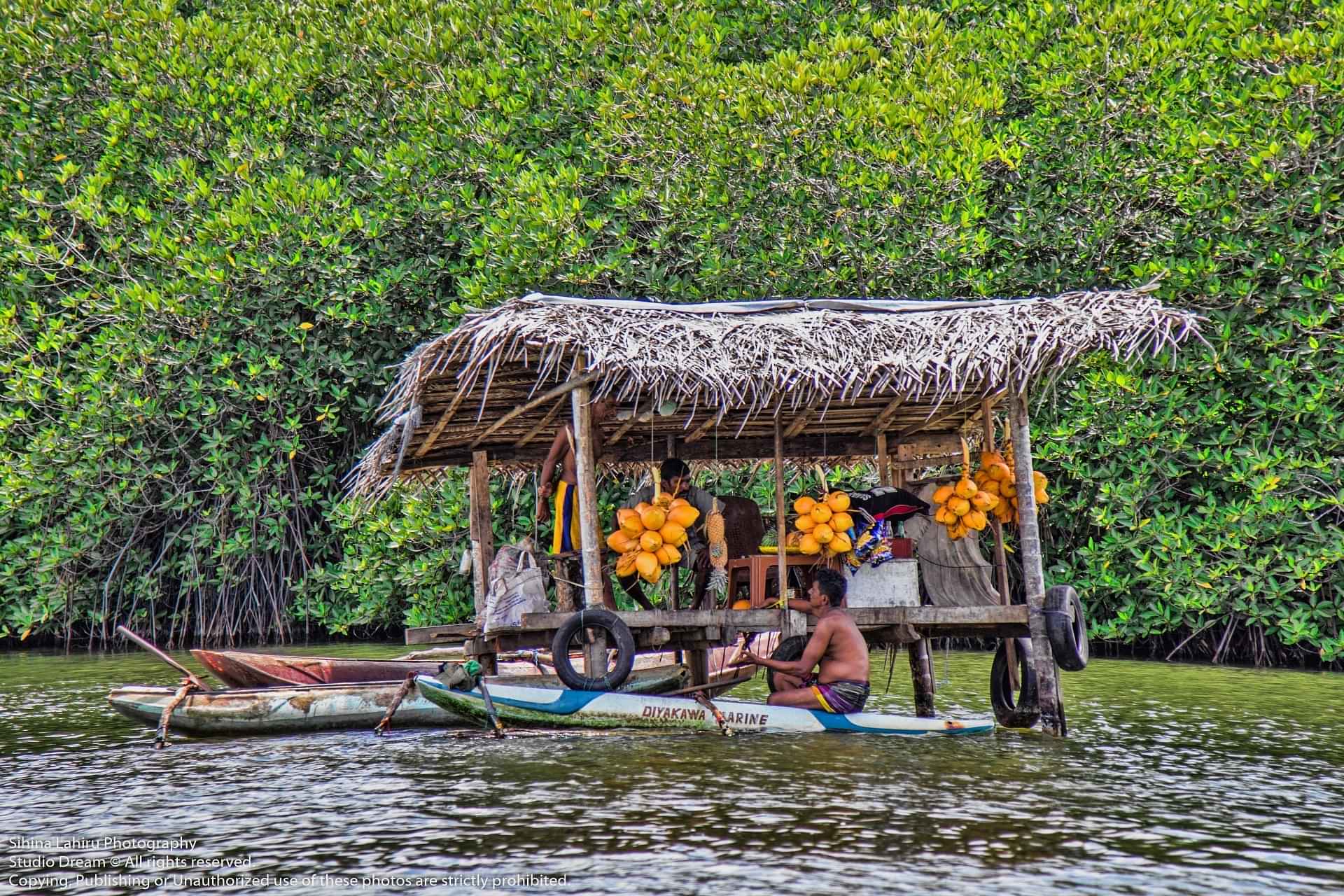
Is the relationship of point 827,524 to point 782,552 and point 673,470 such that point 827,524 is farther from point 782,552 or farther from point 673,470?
point 673,470

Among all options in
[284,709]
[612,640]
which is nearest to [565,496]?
[612,640]

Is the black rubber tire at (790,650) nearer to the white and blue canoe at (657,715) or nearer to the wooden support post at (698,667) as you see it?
the white and blue canoe at (657,715)

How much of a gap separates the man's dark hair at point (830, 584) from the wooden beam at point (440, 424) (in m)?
2.40

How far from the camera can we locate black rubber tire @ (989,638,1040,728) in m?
7.78

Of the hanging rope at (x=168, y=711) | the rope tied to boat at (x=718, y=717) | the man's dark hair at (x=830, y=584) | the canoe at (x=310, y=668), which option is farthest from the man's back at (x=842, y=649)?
the hanging rope at (x=168, y=711)

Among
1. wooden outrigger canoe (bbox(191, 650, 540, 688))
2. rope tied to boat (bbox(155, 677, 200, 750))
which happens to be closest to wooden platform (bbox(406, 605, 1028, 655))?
wooden outrigger canoe (bbox(191, 650, 540, 688))

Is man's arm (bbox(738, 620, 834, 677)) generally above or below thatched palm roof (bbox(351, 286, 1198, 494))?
below

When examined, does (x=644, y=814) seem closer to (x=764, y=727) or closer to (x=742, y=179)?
(x=764, y=727)

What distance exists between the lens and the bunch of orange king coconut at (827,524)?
24.8 feet

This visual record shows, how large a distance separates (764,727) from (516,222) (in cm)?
713

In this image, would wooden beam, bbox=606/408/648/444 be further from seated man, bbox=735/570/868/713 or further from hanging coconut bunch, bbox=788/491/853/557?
seated man, bbox=735/570/868/713

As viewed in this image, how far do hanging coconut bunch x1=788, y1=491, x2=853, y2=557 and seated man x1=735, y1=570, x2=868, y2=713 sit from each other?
0.70 ft

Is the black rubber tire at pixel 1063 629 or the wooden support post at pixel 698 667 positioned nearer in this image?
the black rubber tire at pixel 1063 629

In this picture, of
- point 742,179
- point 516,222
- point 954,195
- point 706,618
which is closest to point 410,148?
point 516,222
